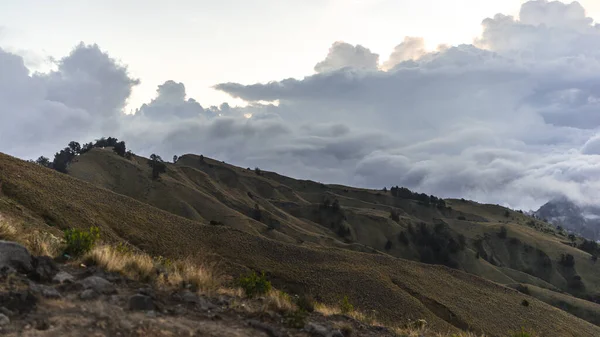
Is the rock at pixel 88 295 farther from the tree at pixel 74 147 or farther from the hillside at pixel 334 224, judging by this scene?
the tree at pixel 74 147

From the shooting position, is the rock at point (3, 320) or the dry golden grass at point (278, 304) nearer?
the rock at point (3, 320)

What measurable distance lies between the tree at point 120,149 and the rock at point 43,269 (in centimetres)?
9475

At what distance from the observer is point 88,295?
8234 millimetres

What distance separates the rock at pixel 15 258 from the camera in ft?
28.7

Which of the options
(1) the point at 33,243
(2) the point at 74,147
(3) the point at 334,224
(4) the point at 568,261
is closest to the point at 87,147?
(2) the point at 74,147

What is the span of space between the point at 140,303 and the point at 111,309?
59 centimetres

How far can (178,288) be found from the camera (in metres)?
10.3

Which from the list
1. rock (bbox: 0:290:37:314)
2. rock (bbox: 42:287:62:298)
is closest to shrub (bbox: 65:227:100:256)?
rock (bbox: 42:287:62:298)

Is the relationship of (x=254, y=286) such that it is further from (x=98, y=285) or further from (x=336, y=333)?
(x=98, y=285)

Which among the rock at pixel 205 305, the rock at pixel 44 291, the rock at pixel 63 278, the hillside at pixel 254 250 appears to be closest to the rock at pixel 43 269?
the rock at pixel 63 278

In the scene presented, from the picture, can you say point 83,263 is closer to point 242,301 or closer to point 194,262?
point 194,262

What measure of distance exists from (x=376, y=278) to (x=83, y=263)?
32.6 metres

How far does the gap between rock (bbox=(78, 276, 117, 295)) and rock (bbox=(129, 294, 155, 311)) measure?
0.88m

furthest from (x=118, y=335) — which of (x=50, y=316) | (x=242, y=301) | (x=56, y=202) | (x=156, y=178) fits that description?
(x=156, y=178)
